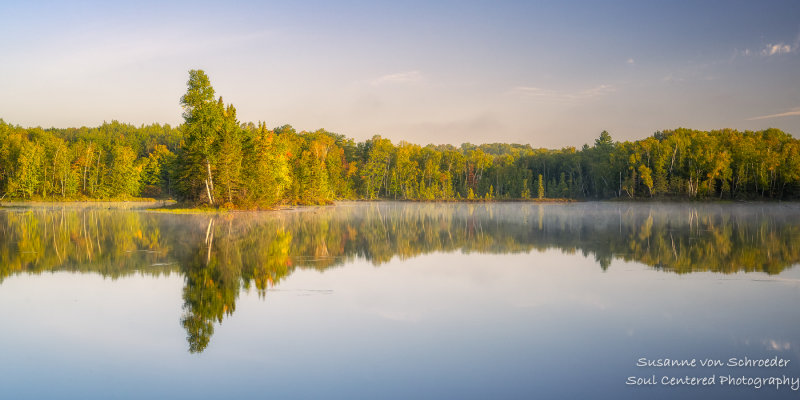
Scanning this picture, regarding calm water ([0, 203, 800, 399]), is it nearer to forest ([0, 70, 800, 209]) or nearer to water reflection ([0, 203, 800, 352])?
water reflection ([0, 203, 800, 352])

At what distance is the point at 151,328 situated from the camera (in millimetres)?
7258

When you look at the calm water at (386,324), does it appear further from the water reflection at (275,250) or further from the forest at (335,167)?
the forest at (335,167)

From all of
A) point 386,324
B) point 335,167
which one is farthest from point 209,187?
point 335,167

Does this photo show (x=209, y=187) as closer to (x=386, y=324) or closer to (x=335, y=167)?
(x=386, y=324)

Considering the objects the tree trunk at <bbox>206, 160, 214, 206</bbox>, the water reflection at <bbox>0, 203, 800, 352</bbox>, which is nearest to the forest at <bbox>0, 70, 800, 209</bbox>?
the tree trunk at <bbox>206, 160, 214, 206</bbox>

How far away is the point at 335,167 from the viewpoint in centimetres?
9531

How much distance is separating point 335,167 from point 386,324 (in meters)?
88.8

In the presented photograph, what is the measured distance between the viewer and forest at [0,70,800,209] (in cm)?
4619

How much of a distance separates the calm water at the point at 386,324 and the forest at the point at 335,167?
32087 millimetres

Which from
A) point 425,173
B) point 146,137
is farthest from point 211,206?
point 146,137

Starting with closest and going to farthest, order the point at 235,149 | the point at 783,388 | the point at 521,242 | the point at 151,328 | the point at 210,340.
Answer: the point at 783,388
the point at 210,340
the point at 151,328
the point at 521,242
the point at 235,149

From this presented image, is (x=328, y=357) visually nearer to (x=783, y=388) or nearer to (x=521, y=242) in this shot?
(x=783, y=388)

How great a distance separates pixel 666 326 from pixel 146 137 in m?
128

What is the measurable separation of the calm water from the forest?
32.1 metres
